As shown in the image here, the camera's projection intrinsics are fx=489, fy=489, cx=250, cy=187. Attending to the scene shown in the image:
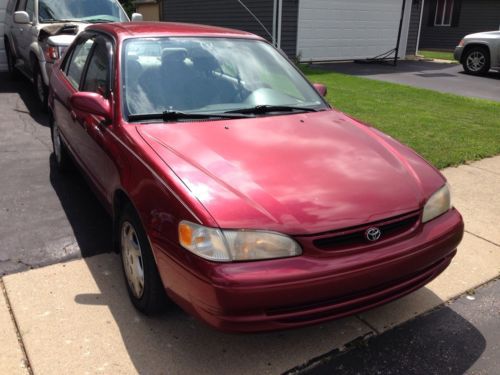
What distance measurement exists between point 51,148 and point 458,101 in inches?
296

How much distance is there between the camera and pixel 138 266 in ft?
9.19

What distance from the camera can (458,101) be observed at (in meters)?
9.56

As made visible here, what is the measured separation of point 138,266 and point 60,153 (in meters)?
2.64

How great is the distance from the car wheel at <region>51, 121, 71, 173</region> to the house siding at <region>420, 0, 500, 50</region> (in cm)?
2137

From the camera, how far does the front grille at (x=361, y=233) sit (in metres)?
2.31

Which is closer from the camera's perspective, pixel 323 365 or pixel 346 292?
pixel 346 292

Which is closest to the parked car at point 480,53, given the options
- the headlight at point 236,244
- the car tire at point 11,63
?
the car tire at point 11,63

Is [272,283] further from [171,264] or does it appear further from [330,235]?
[171,264]

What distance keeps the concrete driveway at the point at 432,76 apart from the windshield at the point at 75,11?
278 inches

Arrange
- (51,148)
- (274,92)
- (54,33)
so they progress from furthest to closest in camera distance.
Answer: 1. (54,33)
2. (51,148)
3. (274,92)

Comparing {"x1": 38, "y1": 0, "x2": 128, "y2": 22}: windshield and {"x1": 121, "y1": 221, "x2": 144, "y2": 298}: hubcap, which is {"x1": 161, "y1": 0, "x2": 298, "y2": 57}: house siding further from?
{"x1": 121, "y1": 221, "x2": 144, "y2": 298}: hubcap

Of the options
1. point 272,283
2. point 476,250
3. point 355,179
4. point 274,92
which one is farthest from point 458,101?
point 272,283

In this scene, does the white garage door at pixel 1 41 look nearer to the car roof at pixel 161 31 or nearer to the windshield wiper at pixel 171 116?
the car roof at pixel 161 31

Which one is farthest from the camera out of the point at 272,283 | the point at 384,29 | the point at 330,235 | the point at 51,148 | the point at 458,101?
the point at 384,29
